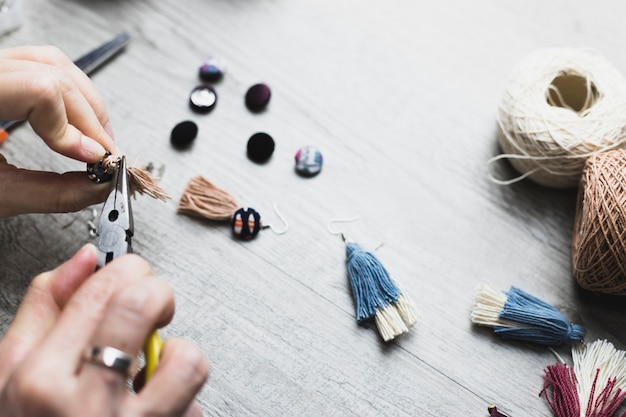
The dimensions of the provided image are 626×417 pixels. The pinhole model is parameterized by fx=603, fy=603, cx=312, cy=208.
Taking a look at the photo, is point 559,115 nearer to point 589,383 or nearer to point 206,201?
point 589,383

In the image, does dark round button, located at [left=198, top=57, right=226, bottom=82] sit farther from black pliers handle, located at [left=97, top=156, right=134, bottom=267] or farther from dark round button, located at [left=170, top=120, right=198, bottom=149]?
black pliers handle, located at [left=97, top=156, right=134, bottom=267]

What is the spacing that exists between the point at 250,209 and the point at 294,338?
0.76ft

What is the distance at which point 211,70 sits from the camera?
1.16 meters

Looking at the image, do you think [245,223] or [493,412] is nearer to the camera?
[493,412]

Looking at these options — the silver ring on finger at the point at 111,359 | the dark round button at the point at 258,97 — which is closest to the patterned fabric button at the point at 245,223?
the dark round button at the point at 258,97

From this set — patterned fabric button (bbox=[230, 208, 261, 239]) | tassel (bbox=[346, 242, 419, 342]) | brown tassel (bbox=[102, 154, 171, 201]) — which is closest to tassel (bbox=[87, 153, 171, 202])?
brown tassel (bbox=[102, 154, 171, 201])

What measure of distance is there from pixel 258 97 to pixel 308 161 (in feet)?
0.55

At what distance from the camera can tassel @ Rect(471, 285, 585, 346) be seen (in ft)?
3.17

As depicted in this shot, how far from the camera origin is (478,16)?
1280mm

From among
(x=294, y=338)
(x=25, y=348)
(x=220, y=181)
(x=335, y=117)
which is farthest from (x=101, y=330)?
(x=335, y=117)

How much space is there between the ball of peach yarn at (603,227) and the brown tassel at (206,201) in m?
0.57

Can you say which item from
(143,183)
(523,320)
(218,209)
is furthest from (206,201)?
(523,320)

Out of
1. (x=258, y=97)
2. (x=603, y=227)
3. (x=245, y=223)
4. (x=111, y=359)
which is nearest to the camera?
(x=111, y=359)

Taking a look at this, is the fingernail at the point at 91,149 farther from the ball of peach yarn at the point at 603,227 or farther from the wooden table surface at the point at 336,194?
the ball of peach yarn at the point at 603,227
